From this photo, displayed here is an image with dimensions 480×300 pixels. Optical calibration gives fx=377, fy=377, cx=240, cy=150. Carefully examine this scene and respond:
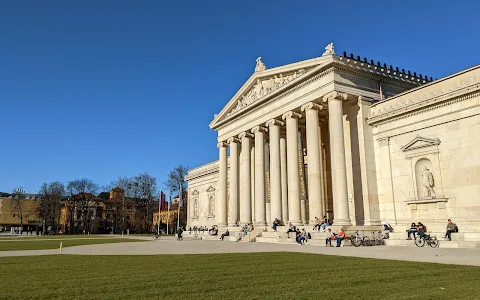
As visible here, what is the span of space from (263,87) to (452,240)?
26543 mm

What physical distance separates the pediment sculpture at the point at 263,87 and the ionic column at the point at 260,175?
398 cm

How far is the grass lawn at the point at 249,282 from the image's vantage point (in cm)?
895

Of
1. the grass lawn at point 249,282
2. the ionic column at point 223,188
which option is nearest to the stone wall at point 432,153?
the grass lawn at point 249,282

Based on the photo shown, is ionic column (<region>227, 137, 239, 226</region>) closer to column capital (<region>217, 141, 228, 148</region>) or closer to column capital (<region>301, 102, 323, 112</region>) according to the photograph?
A: column capital (<region>217, 141, 228, 148</region>)

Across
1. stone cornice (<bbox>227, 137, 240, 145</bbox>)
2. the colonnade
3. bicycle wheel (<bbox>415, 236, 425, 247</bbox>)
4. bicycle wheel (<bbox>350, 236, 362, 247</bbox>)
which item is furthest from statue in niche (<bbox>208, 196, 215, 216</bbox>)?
bicycle wheel (<bbox>415, 236, 425, 247</bbox>)

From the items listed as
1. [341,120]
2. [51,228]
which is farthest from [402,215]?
[51,228]

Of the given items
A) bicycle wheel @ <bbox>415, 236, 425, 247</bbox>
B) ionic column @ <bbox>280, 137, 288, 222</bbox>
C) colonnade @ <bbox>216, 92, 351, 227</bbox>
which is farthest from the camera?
ionic column @ <bbox>280, 137, 288, 222</bbox>

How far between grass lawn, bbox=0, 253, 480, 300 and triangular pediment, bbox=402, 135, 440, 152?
17.7 metres

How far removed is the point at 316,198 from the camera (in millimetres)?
34719

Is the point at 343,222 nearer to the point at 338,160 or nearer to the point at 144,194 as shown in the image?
the point at 338,160

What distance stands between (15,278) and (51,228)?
328 ft

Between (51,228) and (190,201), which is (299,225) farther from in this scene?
(51,228)

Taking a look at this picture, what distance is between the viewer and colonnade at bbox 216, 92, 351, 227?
33156 mm

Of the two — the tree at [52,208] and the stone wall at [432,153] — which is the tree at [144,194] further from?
the stone wall at [432,153]
